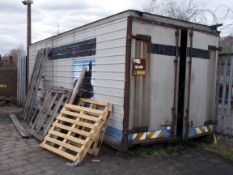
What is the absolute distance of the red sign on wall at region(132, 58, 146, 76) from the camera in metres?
4.58

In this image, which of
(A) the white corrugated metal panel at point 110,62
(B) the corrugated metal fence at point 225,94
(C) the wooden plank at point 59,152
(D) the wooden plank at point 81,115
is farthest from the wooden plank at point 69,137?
(B) the corrugated metal fence at point 225,94

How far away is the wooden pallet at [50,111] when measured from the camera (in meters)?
5.84

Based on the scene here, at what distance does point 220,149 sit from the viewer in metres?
5.34

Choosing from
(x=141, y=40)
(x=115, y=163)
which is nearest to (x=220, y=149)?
(x=115, y=163)

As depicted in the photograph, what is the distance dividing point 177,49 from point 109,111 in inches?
70.6

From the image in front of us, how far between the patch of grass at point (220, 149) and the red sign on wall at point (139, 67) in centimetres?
214

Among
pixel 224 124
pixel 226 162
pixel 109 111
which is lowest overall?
pixel 226 162

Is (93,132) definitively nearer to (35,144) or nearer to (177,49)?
(35,144)

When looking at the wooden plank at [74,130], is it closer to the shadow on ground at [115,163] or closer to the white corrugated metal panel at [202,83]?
the shadow on ground at [115,163]

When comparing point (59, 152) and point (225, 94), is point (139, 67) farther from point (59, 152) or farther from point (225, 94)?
point (225, 94)

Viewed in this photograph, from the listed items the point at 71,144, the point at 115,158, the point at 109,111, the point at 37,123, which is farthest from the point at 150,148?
the point at 37,123

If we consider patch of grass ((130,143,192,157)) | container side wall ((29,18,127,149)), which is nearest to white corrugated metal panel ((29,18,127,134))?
container side wall ((29,18,127,149))

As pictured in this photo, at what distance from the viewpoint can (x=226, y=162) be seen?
15.2ft

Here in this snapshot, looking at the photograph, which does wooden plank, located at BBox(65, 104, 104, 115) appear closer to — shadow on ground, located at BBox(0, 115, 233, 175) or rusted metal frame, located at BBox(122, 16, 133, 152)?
rusted metal frame, located at BBox(122, 16, 133, 152)
